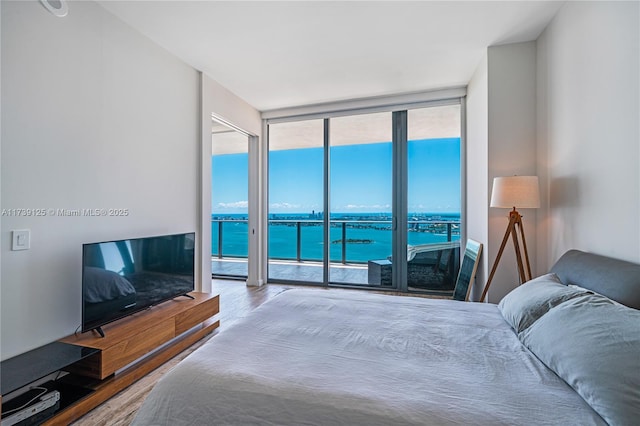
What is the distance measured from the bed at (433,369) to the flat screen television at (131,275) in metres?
1.25

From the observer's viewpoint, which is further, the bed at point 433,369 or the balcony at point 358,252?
the balcony at point 358,252

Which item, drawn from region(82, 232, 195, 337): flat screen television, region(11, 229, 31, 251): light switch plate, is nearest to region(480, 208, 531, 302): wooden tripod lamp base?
region(82, 232, 195, 337): flat screen television

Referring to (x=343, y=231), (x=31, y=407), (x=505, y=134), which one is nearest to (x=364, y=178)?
(x=343, y=231)


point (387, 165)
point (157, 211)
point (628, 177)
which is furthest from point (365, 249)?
point (628, 177)

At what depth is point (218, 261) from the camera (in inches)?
253

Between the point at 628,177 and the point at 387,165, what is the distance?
279cm

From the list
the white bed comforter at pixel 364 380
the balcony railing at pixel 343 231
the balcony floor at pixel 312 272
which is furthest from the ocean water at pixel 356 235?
the white bed comforter at pixel 364 380

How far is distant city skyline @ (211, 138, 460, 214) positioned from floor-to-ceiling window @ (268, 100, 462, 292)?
0.01m

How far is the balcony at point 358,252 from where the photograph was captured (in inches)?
163

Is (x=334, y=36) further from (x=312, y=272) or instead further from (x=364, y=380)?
Result: (x=312, y=272)

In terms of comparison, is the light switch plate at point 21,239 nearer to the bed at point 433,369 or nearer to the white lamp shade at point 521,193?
the bed at point 433,369

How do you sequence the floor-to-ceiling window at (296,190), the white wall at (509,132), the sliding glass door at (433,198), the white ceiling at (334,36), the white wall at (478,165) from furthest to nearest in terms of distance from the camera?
the floor-to-ceiling window at (296,190)
the sliding glass door at (433,198)
the white wall at (478,165)
the white wall at (509,132)
the white ceiling at (334,36)

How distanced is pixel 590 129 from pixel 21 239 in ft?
12.1

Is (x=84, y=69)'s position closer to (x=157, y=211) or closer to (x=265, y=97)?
(x=157, y=211)
